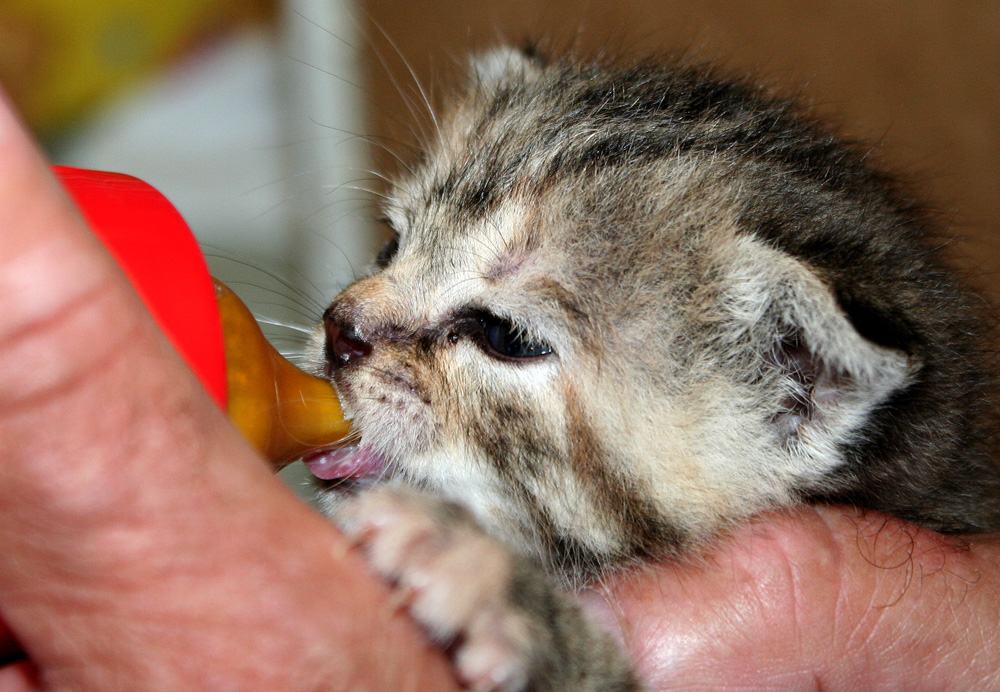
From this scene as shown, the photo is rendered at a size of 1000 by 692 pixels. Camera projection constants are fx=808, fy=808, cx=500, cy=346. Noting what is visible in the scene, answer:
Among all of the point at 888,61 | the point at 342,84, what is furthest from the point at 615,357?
the point at 342,84

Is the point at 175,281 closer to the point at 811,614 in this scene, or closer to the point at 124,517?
the point at 124,517

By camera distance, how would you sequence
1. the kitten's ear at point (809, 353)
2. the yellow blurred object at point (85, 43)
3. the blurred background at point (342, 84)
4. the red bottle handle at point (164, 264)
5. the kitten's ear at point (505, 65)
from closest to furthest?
the red bottle handle at point (164, 264)
the kitten's ear at point (809, 353)
the kitten's ear at point (505, 65)
the yellow blurred object at point (85, 43)
the blurred background at point (342, 84)

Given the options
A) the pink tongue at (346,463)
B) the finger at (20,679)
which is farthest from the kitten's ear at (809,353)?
the finger at (20,679)

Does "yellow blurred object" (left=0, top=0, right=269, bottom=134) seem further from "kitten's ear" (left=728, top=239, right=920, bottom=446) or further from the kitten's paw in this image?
"kitten's ear" (left=728, top=239, right=920, bottom=446)

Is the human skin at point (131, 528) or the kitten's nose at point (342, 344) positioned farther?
the kitten's nose at point (342, 344)

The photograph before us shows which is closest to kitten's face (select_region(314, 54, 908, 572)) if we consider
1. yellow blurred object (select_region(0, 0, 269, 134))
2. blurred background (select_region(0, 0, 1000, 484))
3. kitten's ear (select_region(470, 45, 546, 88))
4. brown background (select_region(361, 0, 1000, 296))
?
kitten's ear (select_region(470, 45, 546, 88))

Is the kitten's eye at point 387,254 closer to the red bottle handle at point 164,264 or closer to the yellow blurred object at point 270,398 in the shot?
the yellow blurred object at point 270,398
